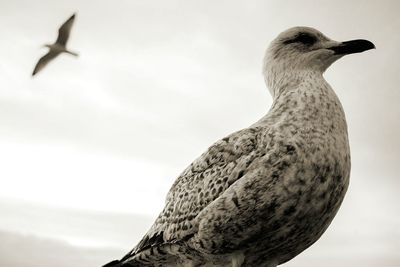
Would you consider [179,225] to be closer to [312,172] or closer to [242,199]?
[242,199]

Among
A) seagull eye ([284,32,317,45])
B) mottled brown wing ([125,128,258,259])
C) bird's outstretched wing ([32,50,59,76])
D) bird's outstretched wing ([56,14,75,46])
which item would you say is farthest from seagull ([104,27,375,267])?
bird's outstretched wing ([32,50,59,76])

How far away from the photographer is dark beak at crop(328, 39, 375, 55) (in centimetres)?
567

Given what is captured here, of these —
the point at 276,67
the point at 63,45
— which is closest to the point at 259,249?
the point at 276,67

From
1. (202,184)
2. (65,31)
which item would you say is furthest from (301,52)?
(65,31)

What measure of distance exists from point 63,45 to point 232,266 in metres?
12.4

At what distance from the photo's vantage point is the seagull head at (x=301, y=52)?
5771mm

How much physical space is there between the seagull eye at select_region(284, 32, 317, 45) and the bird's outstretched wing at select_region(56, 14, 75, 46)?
10021 millimetres

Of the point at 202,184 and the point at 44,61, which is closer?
the point at 202,184

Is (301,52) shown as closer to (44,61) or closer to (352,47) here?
(352,47)

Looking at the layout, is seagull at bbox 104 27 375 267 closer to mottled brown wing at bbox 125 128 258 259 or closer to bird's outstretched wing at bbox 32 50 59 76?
mottled brown wing at bbox 125 128 258 259

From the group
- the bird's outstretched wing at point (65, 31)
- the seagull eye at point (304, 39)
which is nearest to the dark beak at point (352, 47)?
the seagull eye at point (304, 39)

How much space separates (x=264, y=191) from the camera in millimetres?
4605

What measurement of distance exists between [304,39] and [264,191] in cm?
216

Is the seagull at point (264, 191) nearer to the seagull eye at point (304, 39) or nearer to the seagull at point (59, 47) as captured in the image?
the seagull eye at point (304, 39)
